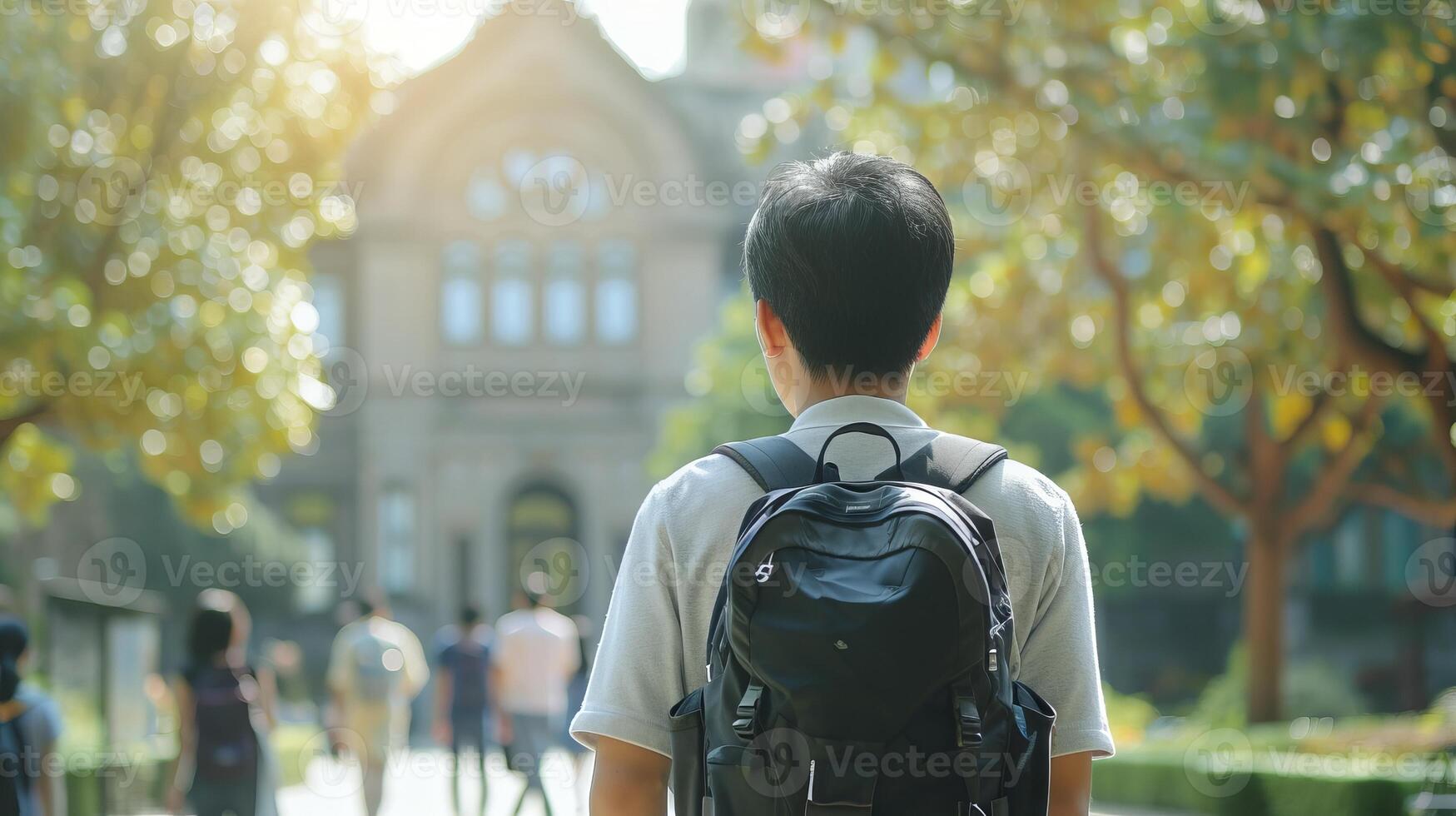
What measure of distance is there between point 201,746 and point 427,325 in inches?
926

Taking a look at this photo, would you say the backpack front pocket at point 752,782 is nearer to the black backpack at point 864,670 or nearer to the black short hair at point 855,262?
the black backpack at point 864,670

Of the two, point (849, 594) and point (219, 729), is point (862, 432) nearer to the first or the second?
point (849, 594)

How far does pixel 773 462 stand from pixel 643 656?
1.05 feet

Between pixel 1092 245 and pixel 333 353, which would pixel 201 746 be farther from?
pixel 333 353

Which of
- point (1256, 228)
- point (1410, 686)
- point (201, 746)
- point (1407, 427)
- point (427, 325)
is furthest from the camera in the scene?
point (427, 325)

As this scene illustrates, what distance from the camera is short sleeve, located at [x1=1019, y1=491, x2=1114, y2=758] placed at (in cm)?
208

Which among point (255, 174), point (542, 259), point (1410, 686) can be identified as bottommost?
point (1410, 686)

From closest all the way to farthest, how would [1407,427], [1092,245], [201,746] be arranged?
[201,746] < [1092,245] < [1407,427]

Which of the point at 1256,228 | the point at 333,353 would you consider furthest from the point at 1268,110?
the point at 333,353

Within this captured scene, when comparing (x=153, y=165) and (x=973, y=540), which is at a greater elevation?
(x=153, y=165)

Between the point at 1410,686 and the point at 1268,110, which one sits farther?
the point at 1410,686

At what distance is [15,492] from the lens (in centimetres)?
1229

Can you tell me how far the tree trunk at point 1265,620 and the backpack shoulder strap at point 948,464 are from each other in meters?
13.1

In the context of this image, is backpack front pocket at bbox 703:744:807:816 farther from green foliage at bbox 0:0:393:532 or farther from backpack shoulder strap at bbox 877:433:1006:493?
green foliage at bbox 0:0:393:532
